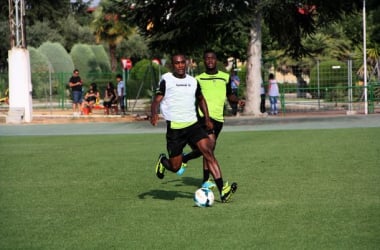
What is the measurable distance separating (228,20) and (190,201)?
21.6 meters

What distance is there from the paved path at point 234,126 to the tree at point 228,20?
9.73 feet

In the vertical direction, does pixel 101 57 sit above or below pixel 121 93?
above

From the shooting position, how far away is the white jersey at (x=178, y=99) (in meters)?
11.0

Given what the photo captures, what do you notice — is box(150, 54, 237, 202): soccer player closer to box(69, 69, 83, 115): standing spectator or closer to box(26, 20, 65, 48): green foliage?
box(69, 69, 83, 115): standing spectator

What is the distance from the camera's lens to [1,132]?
1146 inches

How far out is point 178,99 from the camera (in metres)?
11.0

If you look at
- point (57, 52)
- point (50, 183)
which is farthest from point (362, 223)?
point (57, 52)

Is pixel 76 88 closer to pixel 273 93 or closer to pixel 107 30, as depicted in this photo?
pixel 273 93

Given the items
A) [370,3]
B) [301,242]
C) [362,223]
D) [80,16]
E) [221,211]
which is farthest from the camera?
[80,16]

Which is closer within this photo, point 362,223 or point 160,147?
point 362,223

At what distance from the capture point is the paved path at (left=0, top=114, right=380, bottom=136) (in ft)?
90.7

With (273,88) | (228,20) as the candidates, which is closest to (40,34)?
(273,88)

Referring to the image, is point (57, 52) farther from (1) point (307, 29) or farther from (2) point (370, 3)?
(1) point (307, 29)

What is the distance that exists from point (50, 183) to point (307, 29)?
2610cm
